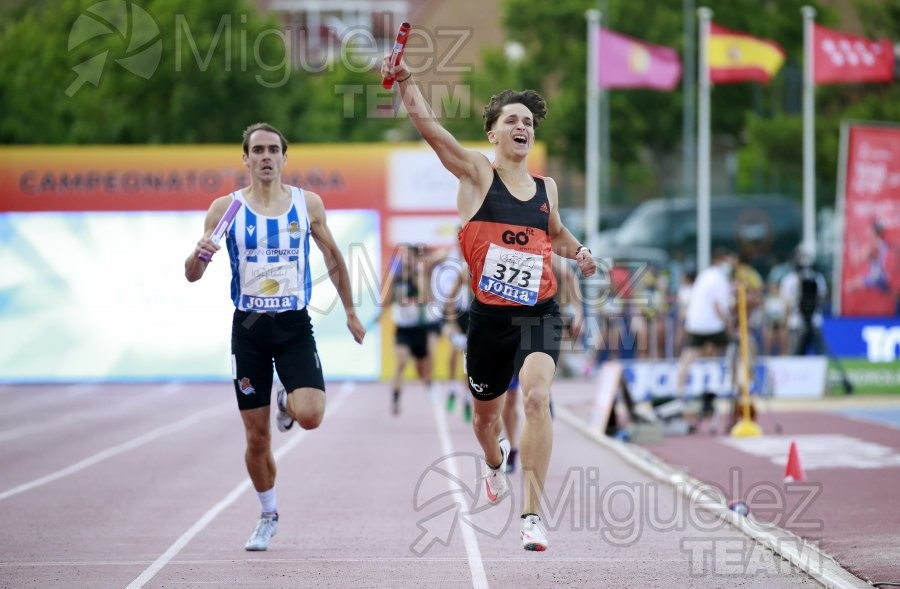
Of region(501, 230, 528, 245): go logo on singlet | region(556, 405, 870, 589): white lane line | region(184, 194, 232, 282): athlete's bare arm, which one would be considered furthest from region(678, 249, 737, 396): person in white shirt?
region(184, 194, 232, 282): athlete's bare arm

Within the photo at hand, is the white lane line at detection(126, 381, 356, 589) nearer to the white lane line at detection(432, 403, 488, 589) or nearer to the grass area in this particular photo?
the white lane line at detection(432, 403, 488, 589)

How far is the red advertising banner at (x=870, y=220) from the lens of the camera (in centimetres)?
2798

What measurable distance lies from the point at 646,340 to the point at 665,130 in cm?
3083

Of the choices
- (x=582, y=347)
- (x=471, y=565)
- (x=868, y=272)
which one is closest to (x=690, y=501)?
(x=471, y=565)

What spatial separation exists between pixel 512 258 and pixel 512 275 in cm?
10

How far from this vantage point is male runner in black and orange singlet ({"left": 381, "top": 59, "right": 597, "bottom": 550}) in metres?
7.90

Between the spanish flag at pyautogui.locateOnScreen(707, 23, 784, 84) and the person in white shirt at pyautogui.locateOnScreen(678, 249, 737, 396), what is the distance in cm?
1201

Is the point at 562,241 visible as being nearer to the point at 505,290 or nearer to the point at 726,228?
the point at 505,290

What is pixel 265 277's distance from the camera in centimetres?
851

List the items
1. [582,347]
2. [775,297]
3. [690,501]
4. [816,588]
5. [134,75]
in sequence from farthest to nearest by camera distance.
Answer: [134,75] < [775,297] < [582,347] < [690,501] < [816,588]

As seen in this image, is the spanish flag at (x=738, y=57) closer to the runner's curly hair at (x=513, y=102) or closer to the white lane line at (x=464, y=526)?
the white lane line at (x=464, y=526)

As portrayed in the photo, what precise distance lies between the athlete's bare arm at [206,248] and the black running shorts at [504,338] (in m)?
1.49

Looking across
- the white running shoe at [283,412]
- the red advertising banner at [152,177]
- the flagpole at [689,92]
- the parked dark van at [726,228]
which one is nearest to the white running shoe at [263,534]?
the white running shoe at [283,412]

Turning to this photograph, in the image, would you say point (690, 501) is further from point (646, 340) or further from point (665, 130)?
point (665, 130)
